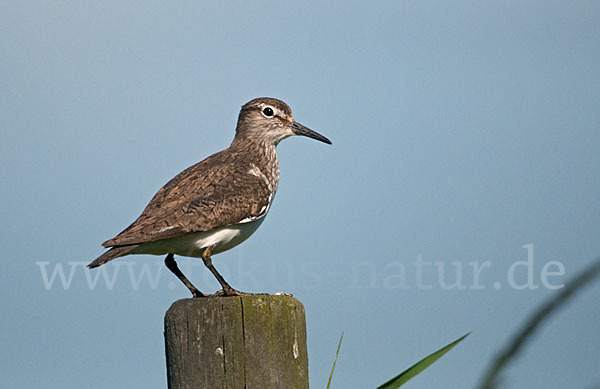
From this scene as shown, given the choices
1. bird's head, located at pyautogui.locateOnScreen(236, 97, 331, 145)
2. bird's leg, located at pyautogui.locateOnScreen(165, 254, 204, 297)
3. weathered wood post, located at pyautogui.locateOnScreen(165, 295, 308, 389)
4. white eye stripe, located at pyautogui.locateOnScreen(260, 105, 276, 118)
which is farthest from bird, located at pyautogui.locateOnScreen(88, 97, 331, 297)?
weathered wood post, located at pyautogui.locateOnScreen(165, 295, 308, 389)

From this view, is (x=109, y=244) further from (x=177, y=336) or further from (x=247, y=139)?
(x=247, y=139)

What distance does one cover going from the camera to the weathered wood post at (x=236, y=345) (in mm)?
3479

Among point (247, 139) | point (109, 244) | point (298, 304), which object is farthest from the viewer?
point (247, 139)

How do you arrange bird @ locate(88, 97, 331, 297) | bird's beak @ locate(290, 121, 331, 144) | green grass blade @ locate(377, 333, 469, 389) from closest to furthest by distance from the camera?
green grass blade @ locate(377, 333, 469, 389)
bird @ locate(88, 97, 331, 297)
bird's beak @ locate(290, 121, 331, 144)

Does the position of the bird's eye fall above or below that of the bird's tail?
above

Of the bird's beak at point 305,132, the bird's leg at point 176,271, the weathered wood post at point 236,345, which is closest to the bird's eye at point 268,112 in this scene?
the bird's beak at point 305,132

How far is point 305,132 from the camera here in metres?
8.46

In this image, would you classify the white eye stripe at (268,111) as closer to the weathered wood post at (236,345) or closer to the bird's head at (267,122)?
the bird's head at (267,122)

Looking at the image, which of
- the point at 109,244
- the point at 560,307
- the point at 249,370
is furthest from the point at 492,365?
the point at 109,244

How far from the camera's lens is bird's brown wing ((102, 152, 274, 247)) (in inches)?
235

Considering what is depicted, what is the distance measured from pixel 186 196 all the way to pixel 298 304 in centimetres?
286

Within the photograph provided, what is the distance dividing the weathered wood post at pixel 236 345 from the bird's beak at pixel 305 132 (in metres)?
4.89

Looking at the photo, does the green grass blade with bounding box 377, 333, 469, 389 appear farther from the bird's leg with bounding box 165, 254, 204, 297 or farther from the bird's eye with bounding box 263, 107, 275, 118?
the bird's eye with bounding box 263, 107, 275, 118

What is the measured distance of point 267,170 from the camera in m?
7.50
